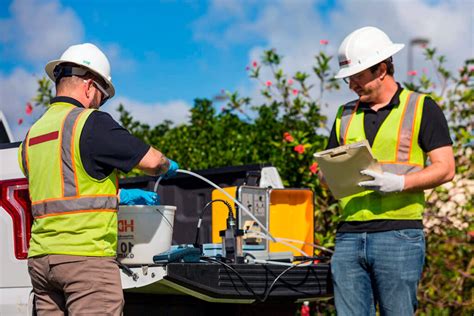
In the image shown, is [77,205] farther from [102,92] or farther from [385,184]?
[385,184]

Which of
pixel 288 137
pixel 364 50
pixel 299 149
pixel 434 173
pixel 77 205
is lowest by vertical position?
pixel 77 205

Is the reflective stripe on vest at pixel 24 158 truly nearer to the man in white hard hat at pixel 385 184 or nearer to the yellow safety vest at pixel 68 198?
the yellow safety vest at pixel 68 198

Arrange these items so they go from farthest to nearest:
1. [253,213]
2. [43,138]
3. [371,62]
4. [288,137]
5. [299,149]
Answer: [288,137], [299,149], [253,213], [371,62], [43,138]

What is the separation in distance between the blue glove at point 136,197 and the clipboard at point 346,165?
0.83 m

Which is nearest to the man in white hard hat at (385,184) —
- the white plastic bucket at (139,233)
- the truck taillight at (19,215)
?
the white plastic bucket at (139,233)

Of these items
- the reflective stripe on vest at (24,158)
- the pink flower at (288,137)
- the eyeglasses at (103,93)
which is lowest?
the reflective stripe on vest at (24,158)

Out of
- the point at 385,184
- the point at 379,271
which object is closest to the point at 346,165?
A: the point at 385,184

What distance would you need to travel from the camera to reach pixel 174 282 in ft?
12.9

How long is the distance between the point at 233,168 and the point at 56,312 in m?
1.53

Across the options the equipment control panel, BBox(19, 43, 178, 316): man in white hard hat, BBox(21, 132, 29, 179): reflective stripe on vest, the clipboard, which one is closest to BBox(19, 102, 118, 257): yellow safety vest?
BBox(19, 43, 178, 316): man in white hard hat

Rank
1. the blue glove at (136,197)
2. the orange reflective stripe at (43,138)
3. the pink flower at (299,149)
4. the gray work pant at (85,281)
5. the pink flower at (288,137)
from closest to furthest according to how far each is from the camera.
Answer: the gray work pant at (85,281), the orange reflective stripe at (43,138), the blue glove at (136,197), the pink flower at (299,149), the pink flower at (288,137)

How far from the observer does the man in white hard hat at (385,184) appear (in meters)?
3.99

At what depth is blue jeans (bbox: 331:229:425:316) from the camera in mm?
3979

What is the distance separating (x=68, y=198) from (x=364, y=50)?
62.4 inches
